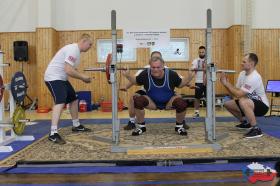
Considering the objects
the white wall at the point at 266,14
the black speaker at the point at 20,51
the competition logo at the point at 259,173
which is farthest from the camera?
the black speaker at the point at 20,51

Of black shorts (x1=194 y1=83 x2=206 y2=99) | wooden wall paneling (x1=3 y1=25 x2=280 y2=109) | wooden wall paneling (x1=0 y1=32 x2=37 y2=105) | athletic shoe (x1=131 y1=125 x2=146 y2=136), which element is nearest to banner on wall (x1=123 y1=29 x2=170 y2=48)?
athletic shoe (x1=131 y1=125 x2=146 y2=136)

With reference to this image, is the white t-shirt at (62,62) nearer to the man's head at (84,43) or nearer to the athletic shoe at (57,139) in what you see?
the man's head at (84,43)

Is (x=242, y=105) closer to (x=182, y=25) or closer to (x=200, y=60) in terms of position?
(x=200, y=60)

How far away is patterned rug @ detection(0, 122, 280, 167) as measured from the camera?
12.3 ft

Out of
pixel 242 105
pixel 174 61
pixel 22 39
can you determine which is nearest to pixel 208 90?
pixel 242 105

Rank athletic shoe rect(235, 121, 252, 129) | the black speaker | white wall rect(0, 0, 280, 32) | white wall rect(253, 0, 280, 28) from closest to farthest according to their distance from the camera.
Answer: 1. athletic shoe rect(235, 121, 252, 129)
2. white wall rect(253, 0, 280, 28)
3. the black speaker
4. white wall rect(0, 0, 280, 32)

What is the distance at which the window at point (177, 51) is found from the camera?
35.5 ft

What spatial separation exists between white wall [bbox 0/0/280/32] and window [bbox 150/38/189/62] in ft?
1.43

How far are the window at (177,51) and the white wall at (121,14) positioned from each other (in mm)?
435

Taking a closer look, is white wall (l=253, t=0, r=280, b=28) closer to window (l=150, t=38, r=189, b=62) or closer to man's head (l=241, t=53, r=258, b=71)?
window (l=150, t=38, r=189, b=62)

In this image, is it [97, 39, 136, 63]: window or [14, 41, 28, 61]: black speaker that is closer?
[14, 41, 28, 61]: black speaker

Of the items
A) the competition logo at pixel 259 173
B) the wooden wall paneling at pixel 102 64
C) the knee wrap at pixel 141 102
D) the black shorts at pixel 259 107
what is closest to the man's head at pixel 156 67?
the knee wrap at pixel 141 102

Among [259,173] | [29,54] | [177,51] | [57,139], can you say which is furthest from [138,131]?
[29,54]

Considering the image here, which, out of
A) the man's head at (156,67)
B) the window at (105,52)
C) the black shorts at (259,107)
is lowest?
the black shorts at (259,107)
